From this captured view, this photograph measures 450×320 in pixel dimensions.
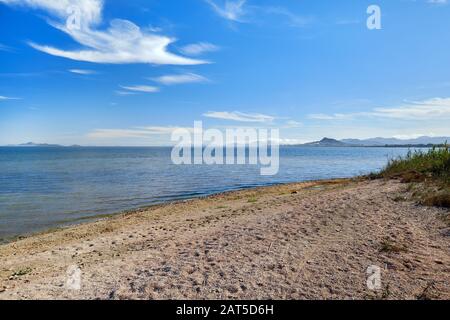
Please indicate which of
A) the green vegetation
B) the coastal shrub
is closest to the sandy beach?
the green vegetation

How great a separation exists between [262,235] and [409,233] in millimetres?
3982

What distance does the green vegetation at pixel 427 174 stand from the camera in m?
12.1

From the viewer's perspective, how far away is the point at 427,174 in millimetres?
17641

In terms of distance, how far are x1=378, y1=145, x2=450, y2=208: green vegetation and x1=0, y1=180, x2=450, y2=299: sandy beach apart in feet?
2.73

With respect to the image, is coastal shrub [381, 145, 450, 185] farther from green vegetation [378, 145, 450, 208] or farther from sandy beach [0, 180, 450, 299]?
sandy beach [0, 180, 450, 299]

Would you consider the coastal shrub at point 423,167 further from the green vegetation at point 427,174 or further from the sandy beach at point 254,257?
the sandy beach at point 254,257

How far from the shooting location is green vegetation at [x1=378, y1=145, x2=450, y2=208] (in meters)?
12.1

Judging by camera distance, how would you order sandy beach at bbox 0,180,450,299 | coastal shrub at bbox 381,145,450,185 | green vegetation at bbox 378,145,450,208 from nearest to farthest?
sandy beach at bbox 0,180,450,299 → green vegetation at bbox 378,145,450,208 → coastal shrub at bbox 381,145,450,185

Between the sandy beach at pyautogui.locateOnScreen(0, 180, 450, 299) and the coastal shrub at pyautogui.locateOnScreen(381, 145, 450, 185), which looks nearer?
the sandy beach at pyautogui.locateOnScreen(0, 180, 450, 299)

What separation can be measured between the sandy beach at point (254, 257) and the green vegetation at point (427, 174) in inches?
32.7

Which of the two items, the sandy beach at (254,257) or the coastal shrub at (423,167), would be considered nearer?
the sandy beach at (254,257)

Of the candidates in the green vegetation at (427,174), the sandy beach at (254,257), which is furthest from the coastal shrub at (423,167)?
the sandy beach at (254,257)

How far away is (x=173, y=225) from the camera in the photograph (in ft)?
40.7
